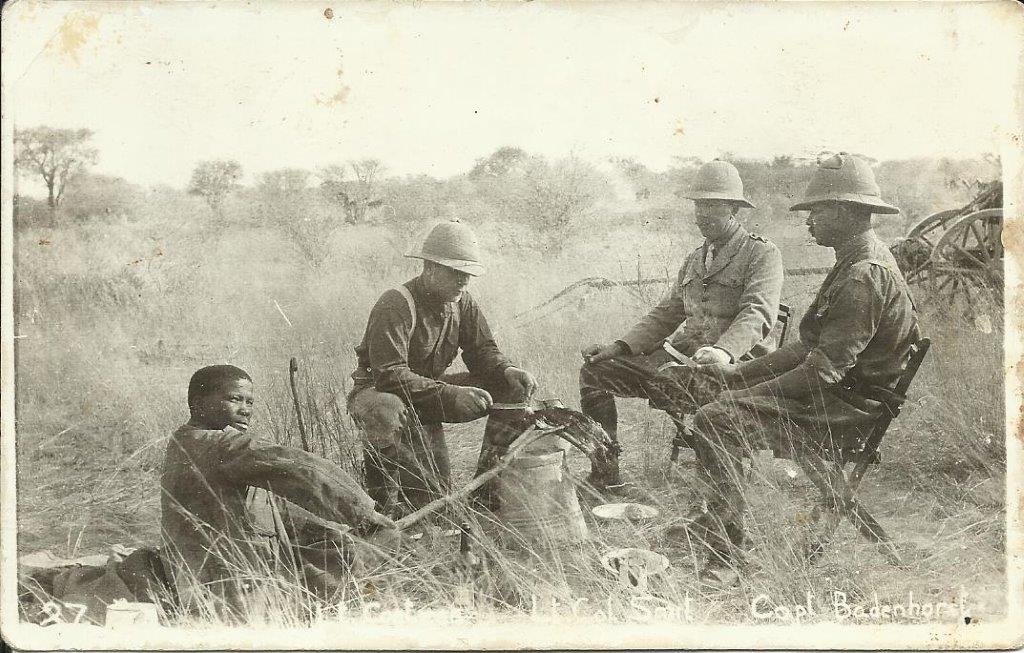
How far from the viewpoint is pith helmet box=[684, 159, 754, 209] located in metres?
4.74

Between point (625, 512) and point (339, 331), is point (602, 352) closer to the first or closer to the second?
point (625, 512)

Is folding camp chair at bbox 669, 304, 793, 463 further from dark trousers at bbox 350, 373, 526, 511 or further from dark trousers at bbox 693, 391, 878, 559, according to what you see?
dark trousers at bbox 350, 373, 526, 511

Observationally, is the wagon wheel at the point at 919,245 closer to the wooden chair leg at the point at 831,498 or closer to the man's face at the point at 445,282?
the wooden chair leg at the point at 831,498

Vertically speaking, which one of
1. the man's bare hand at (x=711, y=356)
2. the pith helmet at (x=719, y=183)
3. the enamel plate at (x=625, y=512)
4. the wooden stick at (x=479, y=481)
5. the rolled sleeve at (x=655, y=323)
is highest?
the pith helmet at (x=719, y=183)

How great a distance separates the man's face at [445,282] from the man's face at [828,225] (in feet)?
6.23

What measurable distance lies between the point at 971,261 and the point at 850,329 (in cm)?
82

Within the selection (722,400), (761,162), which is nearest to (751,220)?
(761,162)

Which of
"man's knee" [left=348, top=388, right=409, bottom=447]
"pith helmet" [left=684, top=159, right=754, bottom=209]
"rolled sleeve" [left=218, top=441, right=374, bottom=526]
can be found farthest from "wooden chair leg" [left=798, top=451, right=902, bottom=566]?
"rolled sleeve" [left=218, top=441, right=374, bottom=526]

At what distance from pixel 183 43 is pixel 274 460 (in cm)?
229

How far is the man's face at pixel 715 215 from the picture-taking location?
4785 millimetres

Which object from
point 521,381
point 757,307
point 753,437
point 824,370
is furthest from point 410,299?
point 824,370

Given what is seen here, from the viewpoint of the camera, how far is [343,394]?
480cm

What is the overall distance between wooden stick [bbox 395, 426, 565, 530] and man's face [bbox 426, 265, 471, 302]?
0.85 meters

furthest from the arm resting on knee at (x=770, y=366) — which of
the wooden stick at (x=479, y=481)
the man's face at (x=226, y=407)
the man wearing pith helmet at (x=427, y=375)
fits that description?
the man's face at (x=226, y=407)
